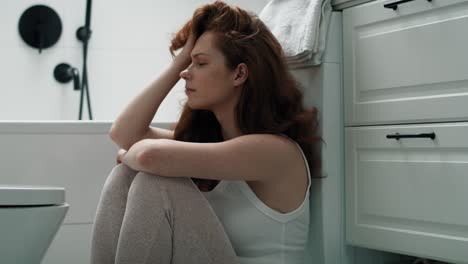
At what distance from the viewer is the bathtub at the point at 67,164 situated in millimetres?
2234

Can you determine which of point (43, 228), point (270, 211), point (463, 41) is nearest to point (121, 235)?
point (43, 228)

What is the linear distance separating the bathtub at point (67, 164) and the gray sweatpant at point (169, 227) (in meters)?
A: 0.71

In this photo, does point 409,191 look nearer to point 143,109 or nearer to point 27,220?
point 143,109

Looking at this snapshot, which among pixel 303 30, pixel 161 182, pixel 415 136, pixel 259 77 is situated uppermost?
pixel 303 30

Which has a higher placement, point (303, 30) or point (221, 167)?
point (303, 30)

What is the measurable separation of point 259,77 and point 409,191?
1.68 ft

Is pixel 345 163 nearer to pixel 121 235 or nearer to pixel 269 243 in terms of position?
pixel 269 243

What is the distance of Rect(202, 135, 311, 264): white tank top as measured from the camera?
67.8 inches

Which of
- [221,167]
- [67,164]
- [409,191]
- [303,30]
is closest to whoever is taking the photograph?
[221,167]

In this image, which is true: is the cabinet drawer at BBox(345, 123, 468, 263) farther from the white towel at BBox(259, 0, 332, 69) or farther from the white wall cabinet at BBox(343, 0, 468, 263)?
the white towel at BBox(259, 0, 332, 69)

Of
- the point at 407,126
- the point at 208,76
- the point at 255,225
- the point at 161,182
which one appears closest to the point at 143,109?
the point at 208,76

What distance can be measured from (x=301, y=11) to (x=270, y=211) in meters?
0.62

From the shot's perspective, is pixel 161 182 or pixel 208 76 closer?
pixel 161 182

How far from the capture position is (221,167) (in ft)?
5.31
